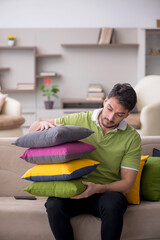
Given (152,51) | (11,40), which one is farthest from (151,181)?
(11,40)

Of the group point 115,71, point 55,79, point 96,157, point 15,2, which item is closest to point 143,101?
point 115,71

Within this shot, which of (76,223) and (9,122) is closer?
(76,223)

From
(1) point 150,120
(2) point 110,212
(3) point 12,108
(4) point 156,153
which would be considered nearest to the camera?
(2) point 110,212

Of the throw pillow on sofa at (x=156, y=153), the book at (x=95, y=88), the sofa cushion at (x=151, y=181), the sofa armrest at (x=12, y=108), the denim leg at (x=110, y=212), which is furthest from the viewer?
the book at (x=95, y=88)

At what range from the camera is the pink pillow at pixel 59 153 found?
6.25 feet

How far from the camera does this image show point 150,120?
15.1ft

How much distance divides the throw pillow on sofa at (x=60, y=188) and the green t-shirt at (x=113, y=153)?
0.15 m

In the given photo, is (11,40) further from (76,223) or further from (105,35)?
(76,223)

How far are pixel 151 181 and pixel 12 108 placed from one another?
312 cm

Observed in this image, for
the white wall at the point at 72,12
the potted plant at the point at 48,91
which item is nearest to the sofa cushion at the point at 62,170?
the potted plant at the point at 48,91

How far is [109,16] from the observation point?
6.46 meters

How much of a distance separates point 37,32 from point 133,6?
1637 mm

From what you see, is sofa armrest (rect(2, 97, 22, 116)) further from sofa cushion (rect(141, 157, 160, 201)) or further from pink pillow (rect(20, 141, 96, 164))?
pink pillow (rect(20, 141, 96, 164))

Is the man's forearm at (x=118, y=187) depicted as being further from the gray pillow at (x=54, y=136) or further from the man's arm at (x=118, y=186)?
the gray pillow at (x=54, y=136)
